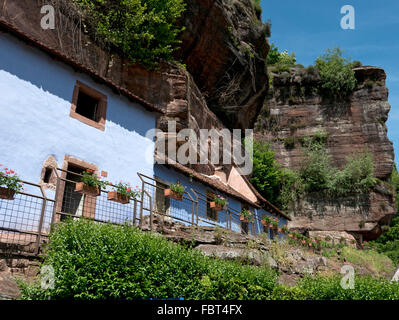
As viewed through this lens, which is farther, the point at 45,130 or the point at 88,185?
the point at 45,130

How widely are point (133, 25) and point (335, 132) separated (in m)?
25.9

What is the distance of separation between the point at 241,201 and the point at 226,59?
8.46m

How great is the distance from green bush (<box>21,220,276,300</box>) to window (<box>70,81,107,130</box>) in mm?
5168

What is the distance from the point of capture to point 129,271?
6.71 metres

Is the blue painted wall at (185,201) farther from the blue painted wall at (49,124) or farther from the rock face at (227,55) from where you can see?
the rock face at (227,55)

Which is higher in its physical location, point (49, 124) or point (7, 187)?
point (49, 124)

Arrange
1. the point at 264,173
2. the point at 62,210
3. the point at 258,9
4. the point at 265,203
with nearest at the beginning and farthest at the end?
the point at 62,210 → the point at 265,203 → the point at 258,9 → the point at 264,173

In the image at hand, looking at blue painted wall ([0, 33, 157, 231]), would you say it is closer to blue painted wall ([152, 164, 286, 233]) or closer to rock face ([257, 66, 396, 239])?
blue painted wall ([152, 164, 286, 233])

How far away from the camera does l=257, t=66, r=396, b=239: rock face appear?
32000 millimetres

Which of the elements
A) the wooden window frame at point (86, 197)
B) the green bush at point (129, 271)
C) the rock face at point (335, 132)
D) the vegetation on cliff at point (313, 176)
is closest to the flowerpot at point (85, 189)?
the wooden window frame at point (86, 197)

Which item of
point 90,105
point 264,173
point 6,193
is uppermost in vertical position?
point 264,173

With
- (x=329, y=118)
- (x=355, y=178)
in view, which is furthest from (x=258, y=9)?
(x=355, y=178)

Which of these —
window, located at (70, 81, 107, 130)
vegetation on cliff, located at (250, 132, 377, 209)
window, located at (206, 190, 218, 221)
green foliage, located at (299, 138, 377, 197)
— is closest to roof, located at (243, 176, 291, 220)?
vegetation on cliff, located at (250, 132, 377, 209)

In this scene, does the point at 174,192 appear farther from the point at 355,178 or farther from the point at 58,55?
the point at 355,178
